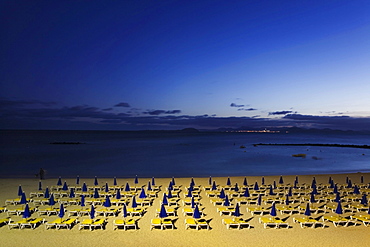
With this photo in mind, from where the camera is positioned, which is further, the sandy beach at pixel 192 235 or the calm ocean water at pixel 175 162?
the calm ocean water at pixel 175 162

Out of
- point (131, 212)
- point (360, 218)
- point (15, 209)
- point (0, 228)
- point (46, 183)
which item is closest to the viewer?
point (0, 228)

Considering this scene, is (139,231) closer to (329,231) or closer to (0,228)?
(0,228)

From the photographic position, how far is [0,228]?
11.5 m

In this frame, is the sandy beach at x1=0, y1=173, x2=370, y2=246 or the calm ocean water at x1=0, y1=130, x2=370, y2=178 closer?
the sandy beach at x1=0, y1=173, x2=370, y2=246

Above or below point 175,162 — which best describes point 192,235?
above

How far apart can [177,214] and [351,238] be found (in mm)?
7475

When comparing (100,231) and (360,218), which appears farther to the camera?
(360,218)

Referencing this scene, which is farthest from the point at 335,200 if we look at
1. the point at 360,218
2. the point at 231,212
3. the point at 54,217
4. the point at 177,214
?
the point at 54,217

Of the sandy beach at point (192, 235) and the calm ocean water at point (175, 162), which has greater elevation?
the sandy beach at point (192, 235)

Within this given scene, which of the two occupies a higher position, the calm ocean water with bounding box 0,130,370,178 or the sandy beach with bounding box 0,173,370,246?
the sandy beach with bounding box 0,173,370,246

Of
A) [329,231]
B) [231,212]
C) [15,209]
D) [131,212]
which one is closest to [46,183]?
[15,209]

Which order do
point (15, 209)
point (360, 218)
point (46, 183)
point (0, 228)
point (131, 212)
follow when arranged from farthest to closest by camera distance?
point (46, 183) < point (15, 209) < point (131, 212) < point (360, 218) < point (0, 228)

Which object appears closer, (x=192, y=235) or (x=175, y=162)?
(x=192, y=235)

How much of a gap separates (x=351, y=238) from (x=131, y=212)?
9.45 meters
